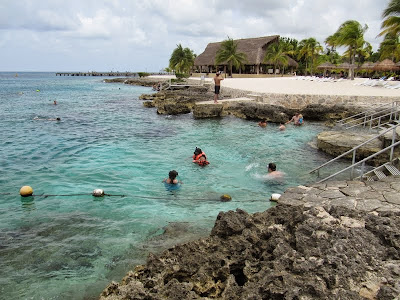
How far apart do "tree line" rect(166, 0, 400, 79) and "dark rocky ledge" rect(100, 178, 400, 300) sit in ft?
79.7

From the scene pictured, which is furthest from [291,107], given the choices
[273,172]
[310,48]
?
[310,48]

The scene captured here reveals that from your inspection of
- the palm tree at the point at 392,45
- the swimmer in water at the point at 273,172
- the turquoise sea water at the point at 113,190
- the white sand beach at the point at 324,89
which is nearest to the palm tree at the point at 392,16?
the white sand beach at the point at 324,89

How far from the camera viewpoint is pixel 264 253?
4.13 m

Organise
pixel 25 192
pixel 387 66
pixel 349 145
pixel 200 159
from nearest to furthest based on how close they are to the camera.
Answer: pixel 25 192 → pixel 200 159 → pixel 349 145 → pixel 387 66

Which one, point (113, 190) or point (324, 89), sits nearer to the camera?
point (113, 190)

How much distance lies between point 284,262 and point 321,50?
55.8m

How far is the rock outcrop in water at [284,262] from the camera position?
3.34 m

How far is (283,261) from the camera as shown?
3758 mm

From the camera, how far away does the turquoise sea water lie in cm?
537

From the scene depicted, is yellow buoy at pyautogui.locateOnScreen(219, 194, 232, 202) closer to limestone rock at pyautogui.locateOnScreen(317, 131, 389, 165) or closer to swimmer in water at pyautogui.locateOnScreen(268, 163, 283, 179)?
swimmer in water at pyautogui.locateOnScreen(268, 163, 283, 179)

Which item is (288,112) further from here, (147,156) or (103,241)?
(103,241)

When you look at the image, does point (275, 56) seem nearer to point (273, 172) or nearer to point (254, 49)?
Answer: point (254, 49)

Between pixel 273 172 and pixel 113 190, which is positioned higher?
pixel 273 172

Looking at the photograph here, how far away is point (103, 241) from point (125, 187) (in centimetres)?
317
